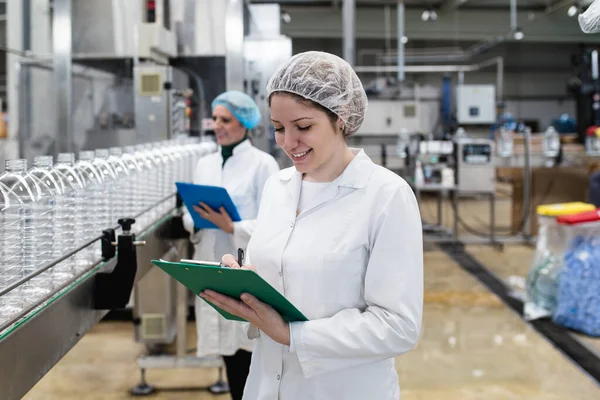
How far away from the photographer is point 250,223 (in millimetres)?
2281

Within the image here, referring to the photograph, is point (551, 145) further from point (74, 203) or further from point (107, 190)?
point (74, 203)

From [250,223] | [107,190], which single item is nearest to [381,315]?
[107,190]

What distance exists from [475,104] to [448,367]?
5.42 metres

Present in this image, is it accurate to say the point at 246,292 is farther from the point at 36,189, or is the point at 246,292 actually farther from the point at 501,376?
the point at 501,376

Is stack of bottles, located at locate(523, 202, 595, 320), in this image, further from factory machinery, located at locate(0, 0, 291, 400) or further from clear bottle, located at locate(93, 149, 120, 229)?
clear bottle, located at locate(93, 149, 120, 229)

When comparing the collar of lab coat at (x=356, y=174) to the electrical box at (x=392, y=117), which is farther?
the electrical box at (x=392, y=117)

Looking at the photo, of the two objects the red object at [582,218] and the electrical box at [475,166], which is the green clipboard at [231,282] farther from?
the electrical box at [475,166]

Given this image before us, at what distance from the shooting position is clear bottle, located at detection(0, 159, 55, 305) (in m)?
1.26

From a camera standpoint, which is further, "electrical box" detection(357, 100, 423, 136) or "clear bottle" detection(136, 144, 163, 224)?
"electrical box" detection(357, 100, 423, 136)

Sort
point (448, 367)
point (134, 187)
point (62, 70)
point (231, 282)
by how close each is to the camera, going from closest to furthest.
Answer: point (231, 282) → point (134, 187) → point (448, 367) → point (62, 70)

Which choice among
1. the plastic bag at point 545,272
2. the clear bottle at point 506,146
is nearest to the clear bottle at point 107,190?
the plastic bag at point 545,272

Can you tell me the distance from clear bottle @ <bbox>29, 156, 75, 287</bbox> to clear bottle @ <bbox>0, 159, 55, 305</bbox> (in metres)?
0.02

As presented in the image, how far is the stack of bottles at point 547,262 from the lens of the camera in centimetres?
393

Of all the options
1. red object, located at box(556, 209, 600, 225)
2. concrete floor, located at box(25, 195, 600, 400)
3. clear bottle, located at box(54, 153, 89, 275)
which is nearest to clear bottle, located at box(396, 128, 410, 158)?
concrete floor, located at box(25, 195, 600, 400)
